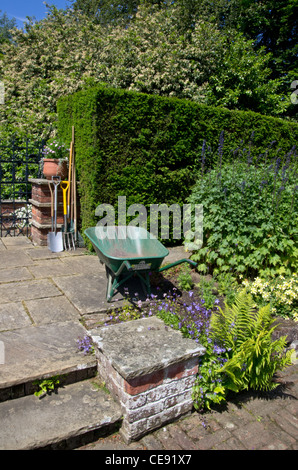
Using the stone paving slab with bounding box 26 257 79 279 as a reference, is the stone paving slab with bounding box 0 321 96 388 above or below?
below

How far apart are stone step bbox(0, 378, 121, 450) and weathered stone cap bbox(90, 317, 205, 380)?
0.30 metres

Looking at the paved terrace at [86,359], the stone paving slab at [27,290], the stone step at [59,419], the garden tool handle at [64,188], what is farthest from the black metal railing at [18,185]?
the stone step at [59,419]

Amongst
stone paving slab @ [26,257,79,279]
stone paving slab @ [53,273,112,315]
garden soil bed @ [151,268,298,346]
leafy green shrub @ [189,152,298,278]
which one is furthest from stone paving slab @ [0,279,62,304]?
leafy green shrub @ [189,152,298,278]

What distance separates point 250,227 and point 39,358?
249 centimetres

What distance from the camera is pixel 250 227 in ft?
12.1

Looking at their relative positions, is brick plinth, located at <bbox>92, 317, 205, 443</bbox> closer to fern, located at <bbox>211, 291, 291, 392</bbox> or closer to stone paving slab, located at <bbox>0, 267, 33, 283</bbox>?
fern, located at <bbox>211, 291, 291, 392</bbox>

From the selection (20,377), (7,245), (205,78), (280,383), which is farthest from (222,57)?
(20,377)

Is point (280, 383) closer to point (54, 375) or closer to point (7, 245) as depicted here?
point (54, 375)

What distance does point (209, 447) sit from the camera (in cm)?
196

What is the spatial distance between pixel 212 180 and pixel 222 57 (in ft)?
20.7

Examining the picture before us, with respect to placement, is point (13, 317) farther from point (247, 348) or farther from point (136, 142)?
point (136, 142)

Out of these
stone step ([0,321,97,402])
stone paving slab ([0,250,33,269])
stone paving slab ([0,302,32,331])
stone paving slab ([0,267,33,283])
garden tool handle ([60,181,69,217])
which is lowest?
stone step ([0,321,97,402])

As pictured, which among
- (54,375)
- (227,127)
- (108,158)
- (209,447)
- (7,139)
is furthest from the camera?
(7,139)

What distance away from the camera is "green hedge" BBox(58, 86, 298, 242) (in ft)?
15.8
